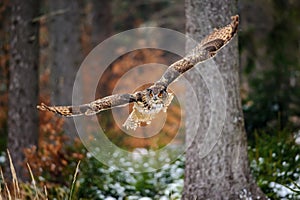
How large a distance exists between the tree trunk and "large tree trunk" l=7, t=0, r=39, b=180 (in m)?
2.29

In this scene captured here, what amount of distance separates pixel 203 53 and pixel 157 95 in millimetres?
689

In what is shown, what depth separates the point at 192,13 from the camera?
518 centimetres

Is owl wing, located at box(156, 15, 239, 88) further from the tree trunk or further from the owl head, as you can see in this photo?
the tree trunk

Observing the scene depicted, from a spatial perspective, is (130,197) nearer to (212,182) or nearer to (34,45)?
(212,182)

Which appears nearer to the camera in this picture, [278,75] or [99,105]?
[99,105]

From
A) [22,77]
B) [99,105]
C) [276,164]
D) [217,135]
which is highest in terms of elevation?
[22,77]

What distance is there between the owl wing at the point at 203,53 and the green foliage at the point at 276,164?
65.6 inches

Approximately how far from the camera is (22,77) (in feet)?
22.6

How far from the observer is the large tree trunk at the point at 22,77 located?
684 cm

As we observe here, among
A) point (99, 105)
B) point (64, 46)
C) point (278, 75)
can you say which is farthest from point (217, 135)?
point (64, 46)

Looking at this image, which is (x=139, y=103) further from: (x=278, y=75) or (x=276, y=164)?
(x=278, y=75)

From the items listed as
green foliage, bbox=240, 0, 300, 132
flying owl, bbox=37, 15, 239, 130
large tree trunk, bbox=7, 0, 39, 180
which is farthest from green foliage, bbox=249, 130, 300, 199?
large tree trunk, bbox=7, 0, 39, 180

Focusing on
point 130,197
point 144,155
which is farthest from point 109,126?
point 130,197

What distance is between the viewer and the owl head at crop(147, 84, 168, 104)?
3596 mm
